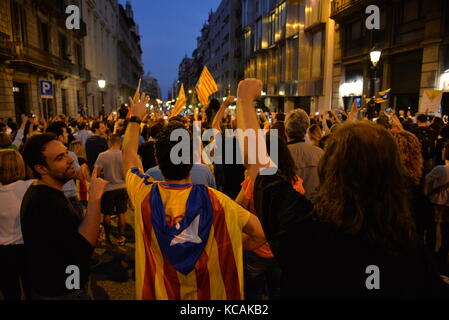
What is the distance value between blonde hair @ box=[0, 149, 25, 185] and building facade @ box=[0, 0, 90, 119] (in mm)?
8093

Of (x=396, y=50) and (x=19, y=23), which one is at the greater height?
(x=19, y=23)

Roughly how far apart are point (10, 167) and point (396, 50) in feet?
59.3

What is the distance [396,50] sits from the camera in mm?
16469

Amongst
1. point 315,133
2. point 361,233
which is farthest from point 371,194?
point 315,133

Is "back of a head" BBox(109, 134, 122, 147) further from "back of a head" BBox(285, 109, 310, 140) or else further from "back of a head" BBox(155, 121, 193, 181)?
"back of a head" BBox(155, 121, 193, 181)

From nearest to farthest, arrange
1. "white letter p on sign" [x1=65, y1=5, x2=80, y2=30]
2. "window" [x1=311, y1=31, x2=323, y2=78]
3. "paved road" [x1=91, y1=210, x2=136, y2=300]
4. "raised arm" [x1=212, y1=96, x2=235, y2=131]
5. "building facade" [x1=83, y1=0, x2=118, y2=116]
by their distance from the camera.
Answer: "raised arm" [x1=212, y1=96, x2=235, y2=131]
"paved road" [x1=91, y1=210, x2=136, y2=300]
"white letter p on sign" [x1=65, y1=5, x2=80, y2=30]
"window" [x1=311, y1=31, x2=323, y2=78]
"building facade" [x1=83, y1=0, x2=118, y2=116]

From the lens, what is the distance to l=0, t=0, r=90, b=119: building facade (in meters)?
16.4

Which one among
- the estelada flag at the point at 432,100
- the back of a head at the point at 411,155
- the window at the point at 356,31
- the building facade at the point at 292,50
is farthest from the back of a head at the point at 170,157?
the building facade at the point at 292,50

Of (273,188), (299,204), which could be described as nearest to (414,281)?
(299,204)

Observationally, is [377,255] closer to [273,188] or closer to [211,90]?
[273,188]

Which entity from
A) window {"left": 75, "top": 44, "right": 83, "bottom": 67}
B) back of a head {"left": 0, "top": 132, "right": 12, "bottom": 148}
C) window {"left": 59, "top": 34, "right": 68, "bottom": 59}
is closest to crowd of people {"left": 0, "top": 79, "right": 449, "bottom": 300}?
back of a head {"left": 0, "top": 132, "right": 12, "bottom": 148}

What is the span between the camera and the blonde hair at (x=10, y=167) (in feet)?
10.9

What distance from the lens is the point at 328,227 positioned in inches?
50.6

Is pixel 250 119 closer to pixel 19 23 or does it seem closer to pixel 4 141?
pixel 4 141
